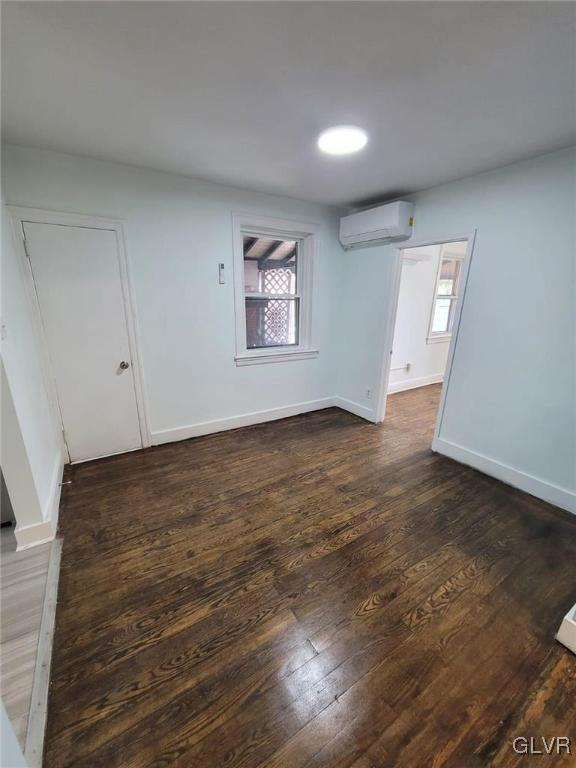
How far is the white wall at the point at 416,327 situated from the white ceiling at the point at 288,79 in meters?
2.16

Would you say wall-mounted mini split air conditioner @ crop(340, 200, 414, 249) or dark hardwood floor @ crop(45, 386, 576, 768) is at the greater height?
wall-mounted mini split air conditioner @ crop(340, 200, 414, 249)

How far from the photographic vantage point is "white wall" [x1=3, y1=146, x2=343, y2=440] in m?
2.22

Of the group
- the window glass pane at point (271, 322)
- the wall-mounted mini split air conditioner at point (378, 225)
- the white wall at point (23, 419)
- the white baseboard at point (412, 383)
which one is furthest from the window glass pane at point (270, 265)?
the white baseboard at point (412, 383)

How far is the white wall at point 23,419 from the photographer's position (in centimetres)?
162

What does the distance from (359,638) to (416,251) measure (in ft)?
14.3

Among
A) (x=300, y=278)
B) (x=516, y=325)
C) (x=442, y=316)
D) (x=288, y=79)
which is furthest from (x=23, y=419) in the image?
(x=442, y=316)

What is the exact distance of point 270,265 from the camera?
136 inches

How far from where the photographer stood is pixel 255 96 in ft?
4.91

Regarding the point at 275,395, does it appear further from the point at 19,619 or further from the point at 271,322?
the point at 19,619

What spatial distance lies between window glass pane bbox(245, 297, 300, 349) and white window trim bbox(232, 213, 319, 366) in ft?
0.29

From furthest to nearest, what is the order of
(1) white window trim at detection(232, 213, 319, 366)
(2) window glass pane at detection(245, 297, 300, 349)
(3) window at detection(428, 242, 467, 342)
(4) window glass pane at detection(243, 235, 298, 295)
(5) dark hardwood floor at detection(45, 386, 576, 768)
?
1. (3) window at detection(428, 242, 467, 342)
2. (2) window glass pane at detection(245, 297, 300, 349)
3. (4) window glass pane at detection(243, 235, 298, 295)
4. (1) white window trim at detection(232, 213, 319, 366)
5. (5) dark hardwood floor at detection(45, 386, 576, 768)

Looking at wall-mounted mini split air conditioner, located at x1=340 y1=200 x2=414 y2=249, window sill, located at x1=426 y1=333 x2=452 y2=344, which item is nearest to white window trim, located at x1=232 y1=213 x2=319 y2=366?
wall-mounted mini split air conditioner, located at x1=340 y1=200 x2=414 y2=249

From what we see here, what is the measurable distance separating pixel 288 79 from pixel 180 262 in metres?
1.71

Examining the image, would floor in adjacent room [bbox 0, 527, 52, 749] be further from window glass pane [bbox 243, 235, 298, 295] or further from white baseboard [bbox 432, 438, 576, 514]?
white baseboard [bbox 432, 438, 576, 514]
